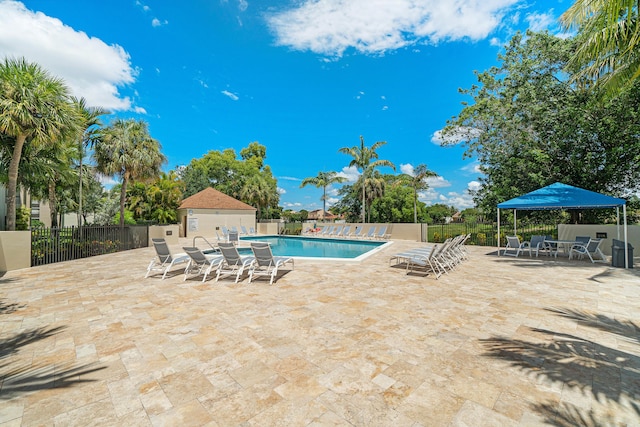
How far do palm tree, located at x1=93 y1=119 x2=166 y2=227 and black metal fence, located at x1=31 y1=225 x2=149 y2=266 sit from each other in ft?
5.33

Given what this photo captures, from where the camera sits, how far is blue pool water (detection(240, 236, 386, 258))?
1594 cm

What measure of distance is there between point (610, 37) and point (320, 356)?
8.40 metres

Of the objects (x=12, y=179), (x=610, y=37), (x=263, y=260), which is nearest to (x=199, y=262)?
(x=263, y=260)

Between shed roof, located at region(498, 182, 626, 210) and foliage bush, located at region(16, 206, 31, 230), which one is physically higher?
shed roof, located at region(498, 182, 626, 210)

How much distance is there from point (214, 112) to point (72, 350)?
3883cm

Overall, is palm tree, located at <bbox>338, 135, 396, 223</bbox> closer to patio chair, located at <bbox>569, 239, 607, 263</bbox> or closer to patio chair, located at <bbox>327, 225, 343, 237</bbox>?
patio chair, located at <bbox>327, 225, 343, 237</bbox>

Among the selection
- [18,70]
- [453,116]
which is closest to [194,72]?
[18,70]

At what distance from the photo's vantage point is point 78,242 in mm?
11289

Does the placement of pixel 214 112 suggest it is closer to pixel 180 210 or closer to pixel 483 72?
pixel 180 210

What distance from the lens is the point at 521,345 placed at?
11.6ft

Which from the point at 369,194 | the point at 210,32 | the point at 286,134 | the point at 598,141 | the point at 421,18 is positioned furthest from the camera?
the point at 286,134

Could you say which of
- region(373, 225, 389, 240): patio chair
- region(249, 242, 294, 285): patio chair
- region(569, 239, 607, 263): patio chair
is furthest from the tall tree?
region(249, 242, 294, 285): patio chair

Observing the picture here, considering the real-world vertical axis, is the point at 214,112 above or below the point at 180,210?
above

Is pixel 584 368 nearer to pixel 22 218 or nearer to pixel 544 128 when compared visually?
pixel 544 128
